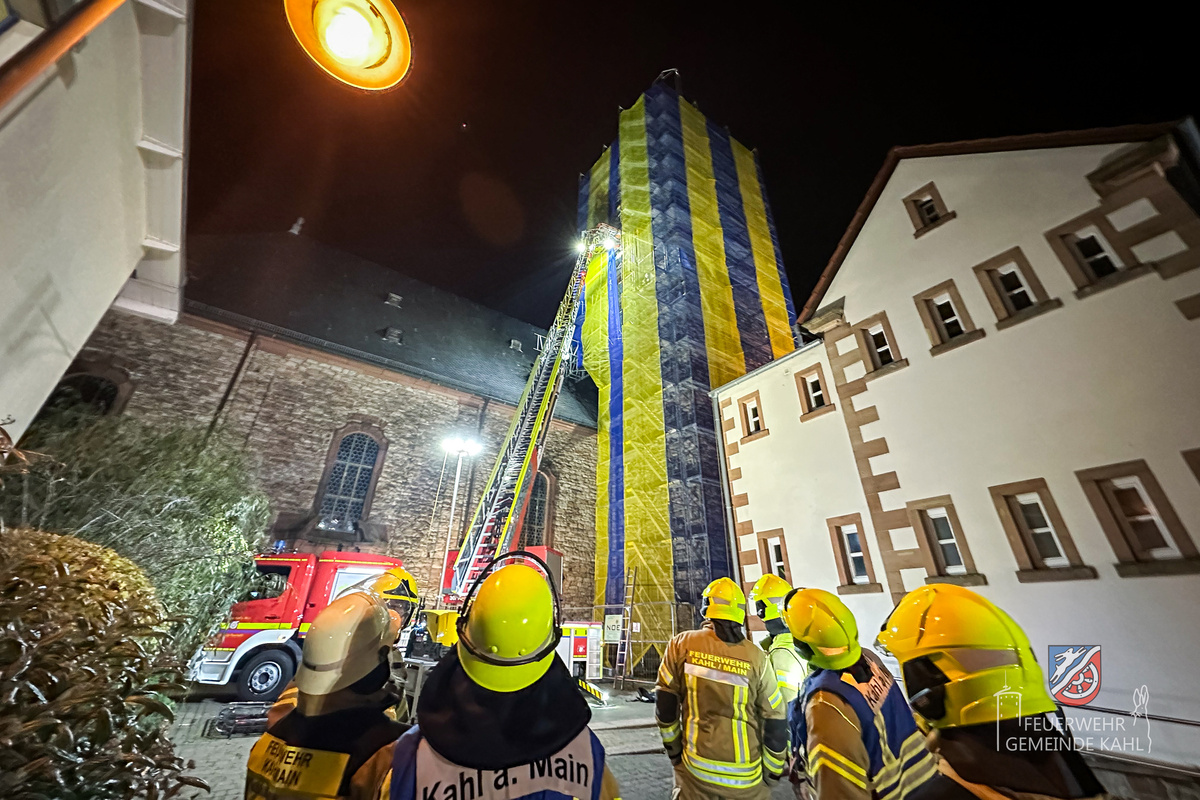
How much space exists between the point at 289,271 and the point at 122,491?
1202 cm

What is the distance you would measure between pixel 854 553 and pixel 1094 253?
536cm

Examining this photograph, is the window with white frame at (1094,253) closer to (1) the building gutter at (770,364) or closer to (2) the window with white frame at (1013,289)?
(2) the window with white frame at (1013,289)

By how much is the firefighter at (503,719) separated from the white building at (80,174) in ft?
10.5

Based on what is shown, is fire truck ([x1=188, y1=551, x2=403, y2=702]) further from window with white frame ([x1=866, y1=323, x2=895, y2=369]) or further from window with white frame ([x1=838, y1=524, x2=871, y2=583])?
window with white frame ([x1=866, y1=323, x2=895, y2=369])

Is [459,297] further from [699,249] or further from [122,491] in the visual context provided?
[122,491]

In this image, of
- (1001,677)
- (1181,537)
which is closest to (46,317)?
(1001,677)

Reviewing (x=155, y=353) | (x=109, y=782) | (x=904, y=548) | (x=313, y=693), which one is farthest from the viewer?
(x=155, y=353)

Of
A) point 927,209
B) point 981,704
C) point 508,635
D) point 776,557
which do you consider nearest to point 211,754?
point 508,635

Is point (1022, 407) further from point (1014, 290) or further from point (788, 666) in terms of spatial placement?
point (788, 666)

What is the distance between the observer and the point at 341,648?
6.31 feet

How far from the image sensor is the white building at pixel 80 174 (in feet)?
11.7

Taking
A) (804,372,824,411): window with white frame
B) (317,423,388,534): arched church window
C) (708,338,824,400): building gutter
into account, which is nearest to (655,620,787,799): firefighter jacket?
(804,372,824,411): window with white frame

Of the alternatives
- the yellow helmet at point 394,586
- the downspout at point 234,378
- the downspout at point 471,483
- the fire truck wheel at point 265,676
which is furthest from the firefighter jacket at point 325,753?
the downspout at point 234,378

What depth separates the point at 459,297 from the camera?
2073 centimetres
